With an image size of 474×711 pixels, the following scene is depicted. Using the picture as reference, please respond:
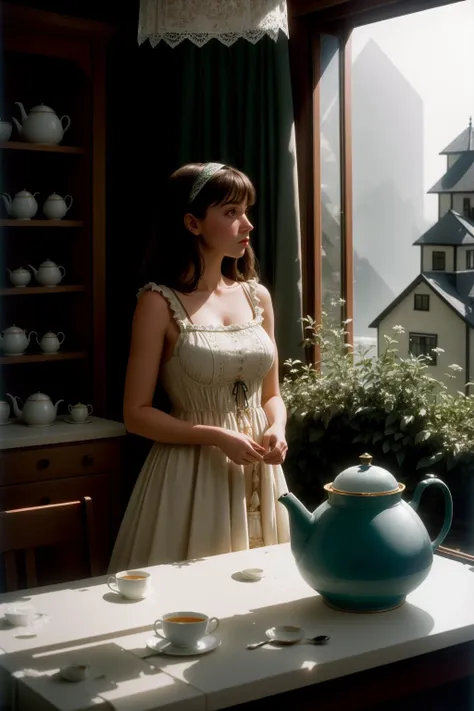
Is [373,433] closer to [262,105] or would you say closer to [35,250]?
[262,105]

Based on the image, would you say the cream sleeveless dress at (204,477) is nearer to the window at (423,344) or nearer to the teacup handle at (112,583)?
the teacup handle at (112,583)

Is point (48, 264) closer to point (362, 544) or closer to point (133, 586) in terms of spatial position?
point (133, 586)

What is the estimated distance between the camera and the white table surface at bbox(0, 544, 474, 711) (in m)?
1.42

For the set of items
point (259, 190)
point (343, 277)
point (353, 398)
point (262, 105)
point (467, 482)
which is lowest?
point (467, 482)

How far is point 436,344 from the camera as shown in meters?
3.22

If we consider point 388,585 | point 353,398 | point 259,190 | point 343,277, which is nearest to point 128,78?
point 259,190

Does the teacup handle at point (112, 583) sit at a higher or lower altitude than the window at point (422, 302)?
lower

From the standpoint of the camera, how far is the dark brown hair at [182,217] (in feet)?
8.07

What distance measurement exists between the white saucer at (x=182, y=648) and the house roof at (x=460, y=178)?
1942 mm

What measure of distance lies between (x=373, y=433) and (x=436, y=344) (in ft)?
1.25

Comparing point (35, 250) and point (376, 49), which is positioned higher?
point (376, 49)

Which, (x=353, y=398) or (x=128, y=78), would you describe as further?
(x=128, y=78)

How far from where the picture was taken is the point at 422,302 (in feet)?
10.7

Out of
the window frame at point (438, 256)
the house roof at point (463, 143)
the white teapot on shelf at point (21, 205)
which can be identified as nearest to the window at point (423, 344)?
the window frame at point (438, 256)
